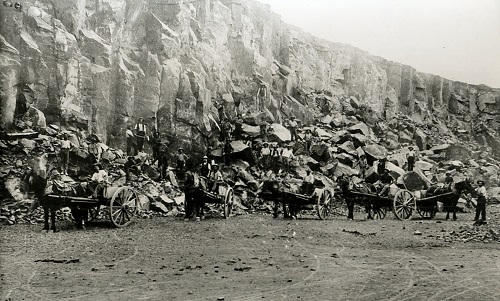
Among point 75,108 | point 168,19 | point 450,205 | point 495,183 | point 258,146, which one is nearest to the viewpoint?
point 75,108

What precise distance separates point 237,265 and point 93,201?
3455 millimetres

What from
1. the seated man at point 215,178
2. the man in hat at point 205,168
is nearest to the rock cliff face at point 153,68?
the man in hat at point 205,168

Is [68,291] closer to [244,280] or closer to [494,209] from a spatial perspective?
[244,280]

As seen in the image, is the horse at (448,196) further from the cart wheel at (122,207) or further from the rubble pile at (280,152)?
the cart wheel at (122,207)

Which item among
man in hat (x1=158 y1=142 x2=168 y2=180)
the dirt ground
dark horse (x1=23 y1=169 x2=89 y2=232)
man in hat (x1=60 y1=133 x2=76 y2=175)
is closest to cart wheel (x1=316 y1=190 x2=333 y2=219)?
the dirt ground

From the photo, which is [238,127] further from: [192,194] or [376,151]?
[376,151]

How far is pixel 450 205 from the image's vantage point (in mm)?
10984

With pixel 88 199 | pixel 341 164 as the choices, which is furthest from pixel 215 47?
pixel 88 199

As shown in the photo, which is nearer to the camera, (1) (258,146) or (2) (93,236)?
(2) (93,236)

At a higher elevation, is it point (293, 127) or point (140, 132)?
point (293, 127)

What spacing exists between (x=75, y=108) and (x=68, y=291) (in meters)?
5.82

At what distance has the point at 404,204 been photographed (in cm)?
1105

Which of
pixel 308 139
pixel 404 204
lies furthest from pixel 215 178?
pixel 308 139

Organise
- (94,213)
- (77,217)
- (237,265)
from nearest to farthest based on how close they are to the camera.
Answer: (237,265) < (77,217) < (94,213)
